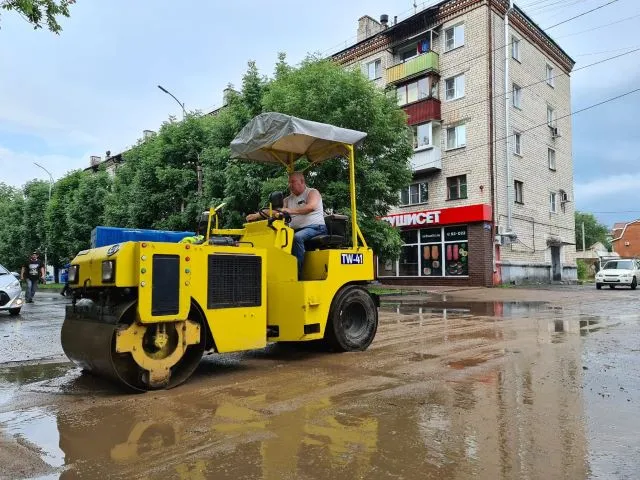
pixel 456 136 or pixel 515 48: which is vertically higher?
pixel 515 48

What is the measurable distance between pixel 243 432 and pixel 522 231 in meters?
27.2

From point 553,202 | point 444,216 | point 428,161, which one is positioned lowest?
point 444,216

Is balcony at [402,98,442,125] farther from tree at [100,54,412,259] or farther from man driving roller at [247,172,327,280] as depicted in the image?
man driving roller at [247,172,327,280]

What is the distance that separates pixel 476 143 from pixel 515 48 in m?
6.49

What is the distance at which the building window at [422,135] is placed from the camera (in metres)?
28.6

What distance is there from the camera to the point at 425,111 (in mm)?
28359

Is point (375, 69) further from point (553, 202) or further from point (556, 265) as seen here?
point (556, 265)

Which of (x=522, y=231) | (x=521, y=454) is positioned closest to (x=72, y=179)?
(x=522, y=231)

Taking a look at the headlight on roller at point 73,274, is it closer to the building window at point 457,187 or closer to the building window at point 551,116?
the building window at point 457,187

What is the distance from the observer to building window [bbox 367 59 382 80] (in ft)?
104

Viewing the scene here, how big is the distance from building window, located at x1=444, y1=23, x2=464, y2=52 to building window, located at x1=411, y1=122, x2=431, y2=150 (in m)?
4.34

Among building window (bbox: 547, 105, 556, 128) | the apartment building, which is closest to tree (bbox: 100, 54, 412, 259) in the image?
the apartment building

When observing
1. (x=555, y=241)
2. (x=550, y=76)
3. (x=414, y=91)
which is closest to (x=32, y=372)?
(x=414, y=91)

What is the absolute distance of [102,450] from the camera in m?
3.47
